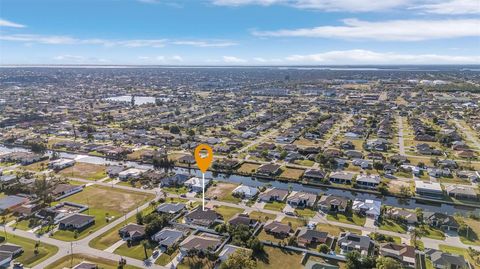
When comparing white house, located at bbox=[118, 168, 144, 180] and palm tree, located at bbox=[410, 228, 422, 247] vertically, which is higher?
white house, located at bbox=[118, 168, 144, 180]

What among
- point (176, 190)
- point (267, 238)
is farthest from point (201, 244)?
point (176, 190)

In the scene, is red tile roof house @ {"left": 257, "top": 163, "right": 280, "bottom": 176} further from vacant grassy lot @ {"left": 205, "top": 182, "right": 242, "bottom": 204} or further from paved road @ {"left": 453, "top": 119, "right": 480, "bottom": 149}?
paved road @ {"left": 453, "top": 119, "right": 480, "bottom": 149}

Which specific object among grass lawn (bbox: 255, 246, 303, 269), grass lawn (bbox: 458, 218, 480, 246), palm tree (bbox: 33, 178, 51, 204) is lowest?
grass lawn (bbox: 458, 218, 480, 246)

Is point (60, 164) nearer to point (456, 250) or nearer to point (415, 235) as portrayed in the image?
point (415, 235)

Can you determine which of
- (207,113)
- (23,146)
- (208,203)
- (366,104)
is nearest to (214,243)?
(208,203)

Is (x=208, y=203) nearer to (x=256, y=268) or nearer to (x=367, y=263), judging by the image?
(x=256, y=268)

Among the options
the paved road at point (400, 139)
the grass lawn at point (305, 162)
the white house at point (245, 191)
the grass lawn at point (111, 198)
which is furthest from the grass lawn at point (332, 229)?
the paved road at point (400, 139)

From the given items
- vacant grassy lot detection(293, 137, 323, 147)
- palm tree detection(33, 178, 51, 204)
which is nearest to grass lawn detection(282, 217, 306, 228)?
palm tree detection(33, 178, 51, 204)
